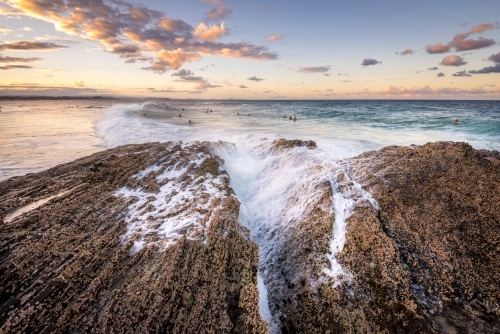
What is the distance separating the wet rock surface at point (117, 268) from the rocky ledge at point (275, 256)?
22mm

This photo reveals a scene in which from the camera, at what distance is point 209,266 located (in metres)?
4.42

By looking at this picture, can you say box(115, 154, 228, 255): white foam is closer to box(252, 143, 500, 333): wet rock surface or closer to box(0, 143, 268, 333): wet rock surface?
box(0, 143, 268, 333): wet rock surface

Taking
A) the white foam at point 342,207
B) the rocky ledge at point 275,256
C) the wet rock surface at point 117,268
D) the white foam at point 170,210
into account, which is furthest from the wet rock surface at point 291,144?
the wet rock surface at point 117,268

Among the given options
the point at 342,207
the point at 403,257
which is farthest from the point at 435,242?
the point at 342,207


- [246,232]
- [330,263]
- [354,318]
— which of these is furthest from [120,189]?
[354,318]

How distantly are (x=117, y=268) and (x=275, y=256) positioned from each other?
312 centimetres

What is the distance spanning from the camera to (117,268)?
422cm

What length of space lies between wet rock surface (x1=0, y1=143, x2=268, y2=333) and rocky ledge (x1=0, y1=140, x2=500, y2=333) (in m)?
0.02

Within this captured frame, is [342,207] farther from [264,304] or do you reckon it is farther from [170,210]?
[170,210]

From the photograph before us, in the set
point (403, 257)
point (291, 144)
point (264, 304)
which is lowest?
point (264, 304)

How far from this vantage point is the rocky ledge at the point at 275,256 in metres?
3.62

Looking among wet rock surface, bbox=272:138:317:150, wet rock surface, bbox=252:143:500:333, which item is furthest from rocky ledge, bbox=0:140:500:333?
wet rock surface, bbox=272:138:317:150

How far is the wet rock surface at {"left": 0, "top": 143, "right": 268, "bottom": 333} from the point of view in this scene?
11.4ft

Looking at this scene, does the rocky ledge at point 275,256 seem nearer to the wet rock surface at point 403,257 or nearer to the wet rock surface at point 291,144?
the wet rock surface at point 403,257
